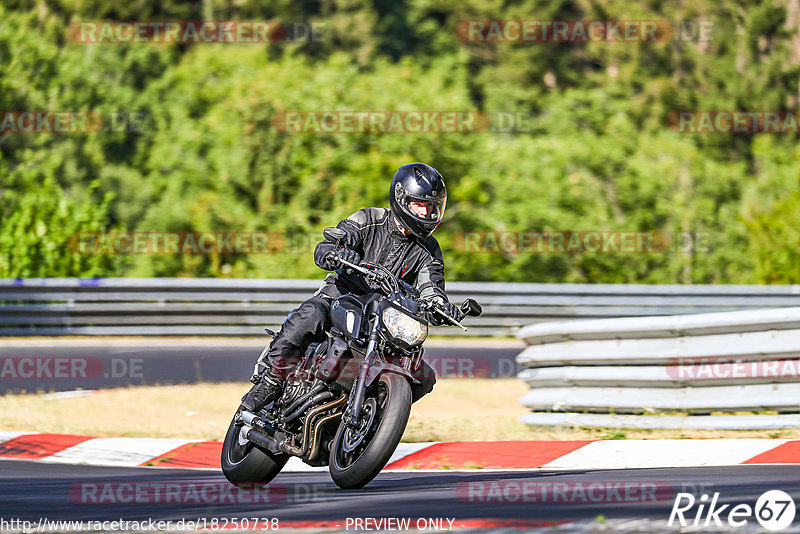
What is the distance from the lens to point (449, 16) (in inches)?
1257

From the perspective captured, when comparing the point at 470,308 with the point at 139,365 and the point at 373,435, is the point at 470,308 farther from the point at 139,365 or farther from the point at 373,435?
the point at 139,365

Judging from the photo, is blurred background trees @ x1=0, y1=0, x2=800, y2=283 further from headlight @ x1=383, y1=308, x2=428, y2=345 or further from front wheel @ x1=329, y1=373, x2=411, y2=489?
headlight @ x1=383, y1=308, x2=428, y2=345

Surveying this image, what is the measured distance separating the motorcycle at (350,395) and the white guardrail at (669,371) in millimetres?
2653

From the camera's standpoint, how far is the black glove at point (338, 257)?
628cm

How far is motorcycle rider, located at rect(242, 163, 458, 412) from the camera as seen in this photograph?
6551mm

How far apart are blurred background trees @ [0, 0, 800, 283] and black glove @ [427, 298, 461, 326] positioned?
11.6 meters

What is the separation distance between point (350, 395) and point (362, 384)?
19cm

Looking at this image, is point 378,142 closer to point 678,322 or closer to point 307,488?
point 678,322

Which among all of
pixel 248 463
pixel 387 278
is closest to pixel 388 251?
pixel 387 278

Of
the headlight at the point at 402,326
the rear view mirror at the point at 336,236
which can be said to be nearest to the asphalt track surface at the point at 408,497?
the headlight at the point at 402,326

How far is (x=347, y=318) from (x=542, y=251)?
1416cm

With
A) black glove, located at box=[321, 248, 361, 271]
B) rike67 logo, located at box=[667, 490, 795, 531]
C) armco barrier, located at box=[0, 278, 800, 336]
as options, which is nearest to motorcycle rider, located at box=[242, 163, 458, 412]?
black glove, located at box=[321, 248, 361, 271]

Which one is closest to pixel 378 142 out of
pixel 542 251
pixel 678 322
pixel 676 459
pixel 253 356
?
pixel 542 251

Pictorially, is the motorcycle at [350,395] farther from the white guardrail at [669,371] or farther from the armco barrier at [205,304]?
the armco barrier at [205,304]
